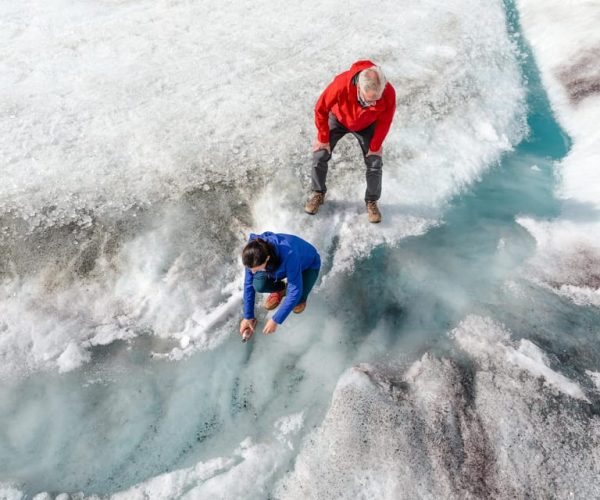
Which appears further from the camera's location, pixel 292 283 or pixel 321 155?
pixel 321 155

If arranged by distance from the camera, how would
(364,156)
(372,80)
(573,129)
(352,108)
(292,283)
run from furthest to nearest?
1. (573,129)
2. (364,156)
3. (352,108)
4. (372,80)
5. (292,283)

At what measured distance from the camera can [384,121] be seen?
500cm

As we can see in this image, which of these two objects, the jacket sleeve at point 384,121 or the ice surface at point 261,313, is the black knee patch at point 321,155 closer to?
the jacket sleeve at point 384,121

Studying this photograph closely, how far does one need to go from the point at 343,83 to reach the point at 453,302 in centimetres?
273

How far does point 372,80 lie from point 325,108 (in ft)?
2.76

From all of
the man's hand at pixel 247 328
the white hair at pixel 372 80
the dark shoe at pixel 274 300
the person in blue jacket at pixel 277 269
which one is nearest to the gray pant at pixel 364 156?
the white hair at pixel 372 80

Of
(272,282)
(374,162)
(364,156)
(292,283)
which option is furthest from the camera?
(364,156)

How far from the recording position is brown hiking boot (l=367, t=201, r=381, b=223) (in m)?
5.87

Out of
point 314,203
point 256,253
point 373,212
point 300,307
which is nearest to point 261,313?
point 300,307

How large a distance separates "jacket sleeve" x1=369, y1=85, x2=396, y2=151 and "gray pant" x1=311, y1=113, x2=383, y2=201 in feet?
0.53

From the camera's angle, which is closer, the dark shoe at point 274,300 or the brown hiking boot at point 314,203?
the dark shoe at point 274,300

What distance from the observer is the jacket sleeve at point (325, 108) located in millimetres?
4910

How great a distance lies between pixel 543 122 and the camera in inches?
315

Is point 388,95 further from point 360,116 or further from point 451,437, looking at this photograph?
point 451,437
